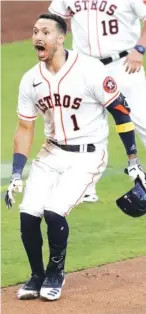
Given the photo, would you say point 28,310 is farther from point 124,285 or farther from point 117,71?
point 117,71

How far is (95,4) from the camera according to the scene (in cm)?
901

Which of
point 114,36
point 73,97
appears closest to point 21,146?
point 73,97

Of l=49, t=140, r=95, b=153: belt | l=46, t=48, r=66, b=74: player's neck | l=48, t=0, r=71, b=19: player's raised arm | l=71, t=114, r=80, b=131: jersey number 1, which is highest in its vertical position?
l=46, t=48, r=66, b=74: player's neck

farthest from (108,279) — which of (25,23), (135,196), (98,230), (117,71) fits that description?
(25,23)

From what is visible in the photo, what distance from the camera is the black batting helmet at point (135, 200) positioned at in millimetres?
6715

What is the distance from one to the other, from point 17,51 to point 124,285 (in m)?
11.0

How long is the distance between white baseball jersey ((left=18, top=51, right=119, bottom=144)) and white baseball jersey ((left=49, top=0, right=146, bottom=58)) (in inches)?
89.6

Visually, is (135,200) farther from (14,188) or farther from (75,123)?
(14,188)

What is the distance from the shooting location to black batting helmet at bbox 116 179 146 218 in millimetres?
6715

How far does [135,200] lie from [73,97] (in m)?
0.80

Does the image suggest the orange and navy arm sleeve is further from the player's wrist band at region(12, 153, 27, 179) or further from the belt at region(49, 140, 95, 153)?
the player's wrist band at region(12, 153, 27, 179)

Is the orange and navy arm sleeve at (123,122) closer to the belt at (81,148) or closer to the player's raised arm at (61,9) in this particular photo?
the belt at (81,148)

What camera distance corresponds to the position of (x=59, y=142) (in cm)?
683

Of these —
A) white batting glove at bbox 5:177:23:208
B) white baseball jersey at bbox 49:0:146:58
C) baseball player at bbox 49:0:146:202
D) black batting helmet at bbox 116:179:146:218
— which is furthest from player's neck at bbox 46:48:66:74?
white baseball jersey at bbox 49:0:146:58
